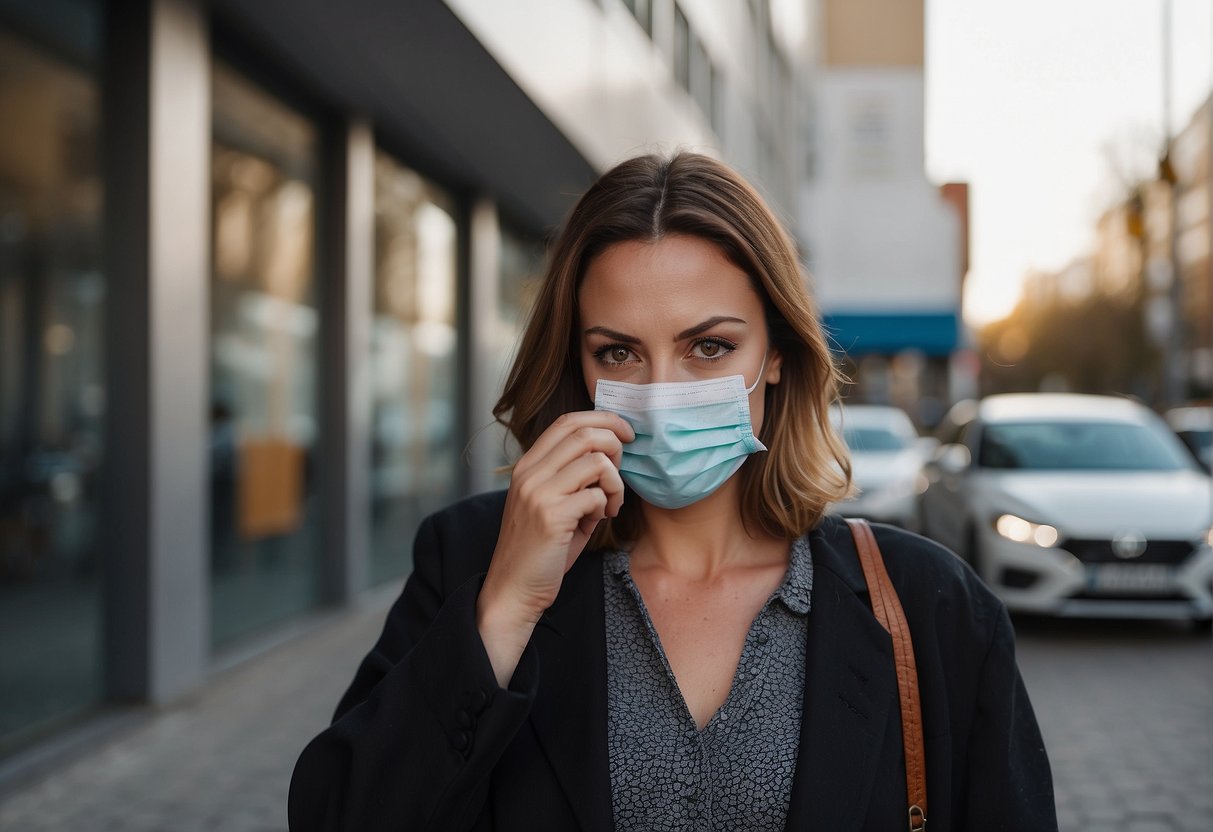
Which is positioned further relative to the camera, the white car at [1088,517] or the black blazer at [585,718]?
the white car at [1088,517]

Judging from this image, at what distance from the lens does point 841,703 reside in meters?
1.85

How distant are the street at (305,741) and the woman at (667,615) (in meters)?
3.02

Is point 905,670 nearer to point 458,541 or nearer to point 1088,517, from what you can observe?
point 458,541

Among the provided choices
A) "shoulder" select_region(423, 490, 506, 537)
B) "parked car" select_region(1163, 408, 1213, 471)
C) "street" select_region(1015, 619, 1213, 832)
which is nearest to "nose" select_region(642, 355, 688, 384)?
"shoulder" select_region(423, 490, 506, 537)

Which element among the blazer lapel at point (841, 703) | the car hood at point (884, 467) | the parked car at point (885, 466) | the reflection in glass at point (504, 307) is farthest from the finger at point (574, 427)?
the reflection in glass at point (504, 307)

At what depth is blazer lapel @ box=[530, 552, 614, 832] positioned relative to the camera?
179 cm

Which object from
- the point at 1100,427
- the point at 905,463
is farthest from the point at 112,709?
the point at 905,463

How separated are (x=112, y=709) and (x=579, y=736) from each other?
485 centimetres

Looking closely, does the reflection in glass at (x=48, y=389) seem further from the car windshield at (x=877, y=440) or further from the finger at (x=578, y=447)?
the car windshield at (x=877, y=440)

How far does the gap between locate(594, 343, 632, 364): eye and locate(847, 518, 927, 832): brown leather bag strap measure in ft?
1.76

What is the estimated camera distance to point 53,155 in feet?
18.6

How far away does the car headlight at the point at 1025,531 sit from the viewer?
8.20m

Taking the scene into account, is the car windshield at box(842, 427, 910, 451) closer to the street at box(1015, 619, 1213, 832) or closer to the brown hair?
the street at box(1015, 619, 1213, 832)

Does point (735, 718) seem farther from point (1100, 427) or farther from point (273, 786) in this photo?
point (1100, 427)
